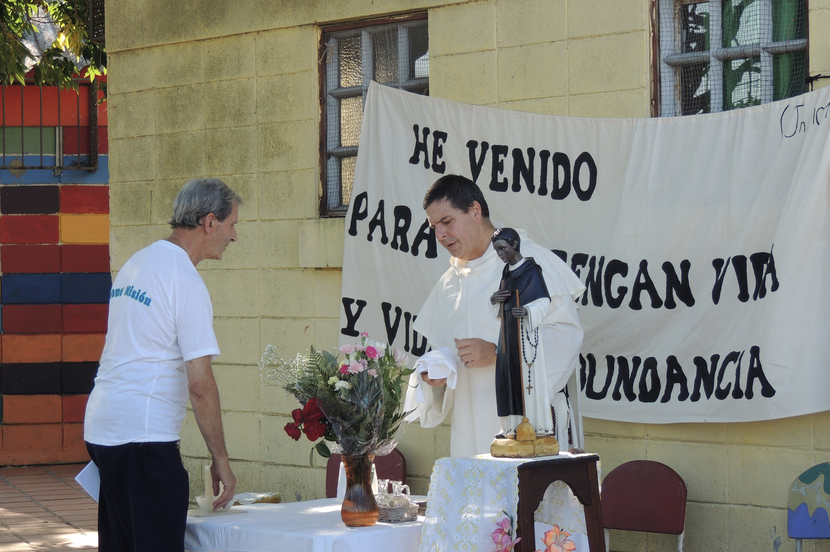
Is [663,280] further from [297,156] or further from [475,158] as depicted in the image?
[297,156]

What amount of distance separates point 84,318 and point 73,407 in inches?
30.7

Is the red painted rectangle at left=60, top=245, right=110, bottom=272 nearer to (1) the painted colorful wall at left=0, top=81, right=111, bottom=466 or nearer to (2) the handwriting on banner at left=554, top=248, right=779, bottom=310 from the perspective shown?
(1) the painted colorful wall at left=0, top=81, right=111, bottom=466

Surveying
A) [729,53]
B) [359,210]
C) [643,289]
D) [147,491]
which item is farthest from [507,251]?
[359,210]

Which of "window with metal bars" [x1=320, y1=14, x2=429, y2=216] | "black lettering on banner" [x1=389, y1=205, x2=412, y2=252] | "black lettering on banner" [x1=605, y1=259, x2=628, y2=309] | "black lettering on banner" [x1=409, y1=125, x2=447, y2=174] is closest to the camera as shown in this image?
"black lettering on banner" [x1=605, y1=259, x2=628, y2=309]

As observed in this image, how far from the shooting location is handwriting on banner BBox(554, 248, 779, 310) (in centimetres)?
448

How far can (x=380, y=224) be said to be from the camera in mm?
5703

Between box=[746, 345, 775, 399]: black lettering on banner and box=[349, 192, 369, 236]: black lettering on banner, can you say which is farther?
box=[349, 192, 369, 236]: black lettering on banner

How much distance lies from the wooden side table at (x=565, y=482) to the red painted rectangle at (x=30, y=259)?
6621mm

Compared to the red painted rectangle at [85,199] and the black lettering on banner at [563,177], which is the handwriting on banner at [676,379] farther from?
the red painted rectangle at [85,199]

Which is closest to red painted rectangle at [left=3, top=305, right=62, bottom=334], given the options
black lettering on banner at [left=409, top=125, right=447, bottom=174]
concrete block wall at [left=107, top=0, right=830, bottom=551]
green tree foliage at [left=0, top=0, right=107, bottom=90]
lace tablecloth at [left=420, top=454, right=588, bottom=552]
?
green tree foliage at [left=0, top=0, right=107, bottom=90]

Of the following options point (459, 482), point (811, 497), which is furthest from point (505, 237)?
point (811, 497)

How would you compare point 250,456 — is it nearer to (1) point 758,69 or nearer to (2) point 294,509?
(2) point 294,509

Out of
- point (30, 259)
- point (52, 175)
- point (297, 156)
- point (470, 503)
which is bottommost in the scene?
point (470, 503)

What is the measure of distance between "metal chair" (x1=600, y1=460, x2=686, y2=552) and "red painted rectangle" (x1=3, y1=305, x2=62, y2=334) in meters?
5.72
